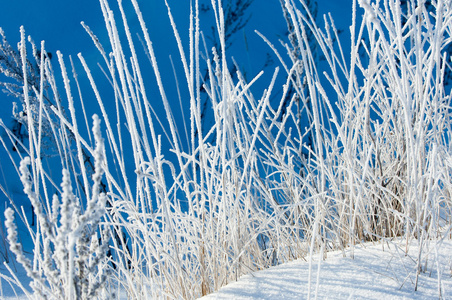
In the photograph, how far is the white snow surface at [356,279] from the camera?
2.05ft

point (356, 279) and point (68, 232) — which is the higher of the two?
point (68, 232)

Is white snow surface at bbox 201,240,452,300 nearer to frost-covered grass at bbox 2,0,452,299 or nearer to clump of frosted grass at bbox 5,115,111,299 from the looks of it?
frost-covered grass at bbox 2,0,452,299

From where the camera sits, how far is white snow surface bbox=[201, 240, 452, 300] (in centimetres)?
63

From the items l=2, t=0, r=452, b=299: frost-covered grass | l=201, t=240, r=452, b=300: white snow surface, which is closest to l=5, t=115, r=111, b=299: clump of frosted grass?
l=2, t=0, r=452, b=299: frost-covered grass

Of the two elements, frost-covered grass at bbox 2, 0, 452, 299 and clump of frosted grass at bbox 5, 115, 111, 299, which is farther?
frost-covered grass at bbox 2, 0, 452, 299

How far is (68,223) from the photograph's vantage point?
39cm

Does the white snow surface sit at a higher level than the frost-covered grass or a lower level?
lower

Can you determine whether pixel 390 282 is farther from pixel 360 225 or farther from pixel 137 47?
pixel 137 47

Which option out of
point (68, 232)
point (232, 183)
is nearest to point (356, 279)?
point (232, 183)

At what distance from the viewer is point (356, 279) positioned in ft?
2.18

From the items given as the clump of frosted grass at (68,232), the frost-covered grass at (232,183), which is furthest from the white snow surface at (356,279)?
the clump of frosted grass at (68,232)

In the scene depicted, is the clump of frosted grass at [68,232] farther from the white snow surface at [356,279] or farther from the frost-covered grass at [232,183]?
the white snow surface at [356,279]

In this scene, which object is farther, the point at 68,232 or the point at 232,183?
the point at 232,183

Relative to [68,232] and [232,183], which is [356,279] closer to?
[232,183]
